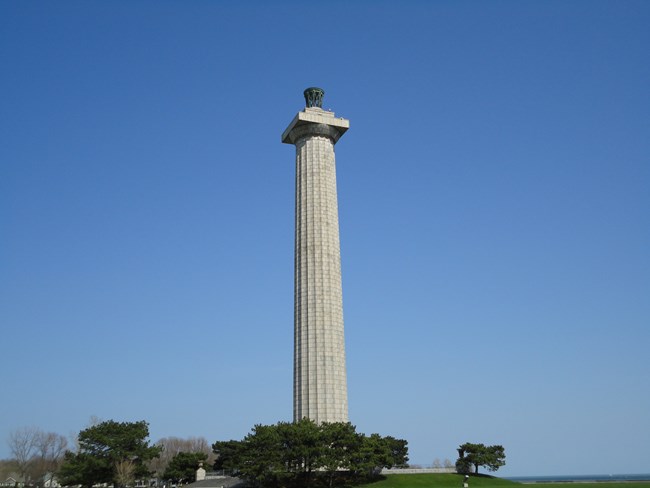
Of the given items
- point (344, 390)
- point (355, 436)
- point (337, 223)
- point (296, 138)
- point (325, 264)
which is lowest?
point (355, 436)

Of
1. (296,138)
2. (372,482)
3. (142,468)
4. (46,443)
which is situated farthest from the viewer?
(46,443)

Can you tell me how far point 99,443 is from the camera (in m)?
75.9

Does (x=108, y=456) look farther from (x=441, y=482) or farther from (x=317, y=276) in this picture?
(x=441, y=482)

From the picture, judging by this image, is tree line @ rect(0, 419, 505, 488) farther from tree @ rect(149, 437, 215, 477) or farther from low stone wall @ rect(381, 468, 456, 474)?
tree @ rect(149, 437, 215, 477)

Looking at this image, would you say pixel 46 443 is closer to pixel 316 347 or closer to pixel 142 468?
pixel 142 468

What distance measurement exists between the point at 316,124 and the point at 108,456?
4965 cm

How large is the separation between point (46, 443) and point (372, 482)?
68999 mm

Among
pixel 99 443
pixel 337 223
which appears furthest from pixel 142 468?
pixel 337 223

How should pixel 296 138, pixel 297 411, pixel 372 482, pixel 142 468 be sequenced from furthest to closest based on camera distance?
pixel 296 138, pixel 142 468, pixel 297 411, pixel 372 482

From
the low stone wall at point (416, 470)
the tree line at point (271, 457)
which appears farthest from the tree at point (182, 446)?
the low stone wall at point (416, 470)

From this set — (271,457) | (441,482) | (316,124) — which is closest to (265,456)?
(271,457)

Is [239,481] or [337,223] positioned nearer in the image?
[239,481]

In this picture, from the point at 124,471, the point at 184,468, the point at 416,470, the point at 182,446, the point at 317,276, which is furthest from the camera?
the point at 182,446

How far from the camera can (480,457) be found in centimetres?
7756
